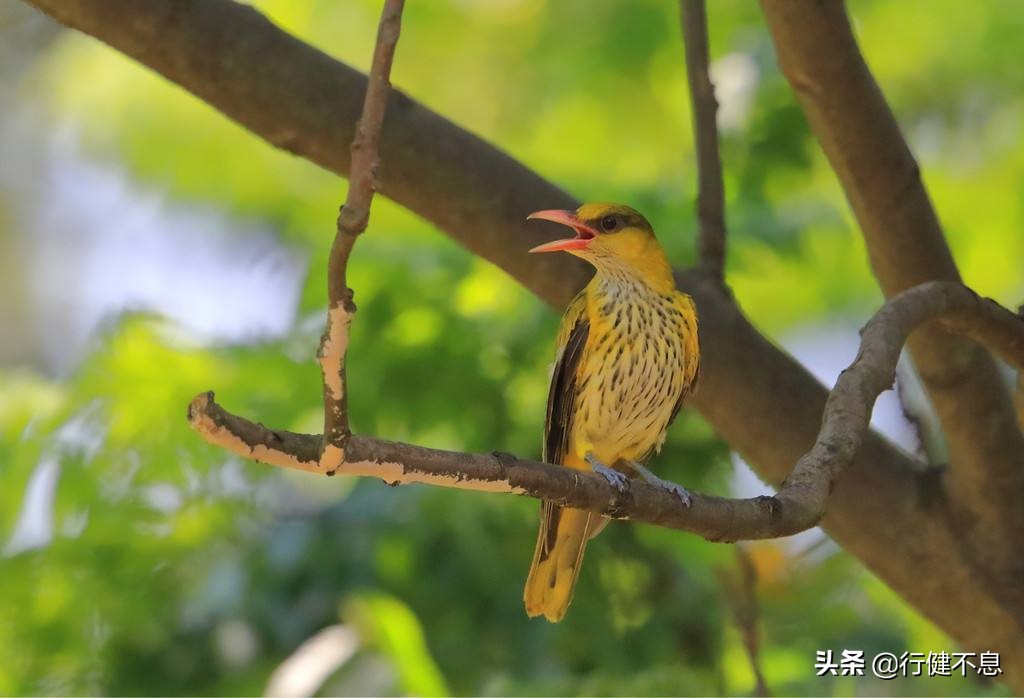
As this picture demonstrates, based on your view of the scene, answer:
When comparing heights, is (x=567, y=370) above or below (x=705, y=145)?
below

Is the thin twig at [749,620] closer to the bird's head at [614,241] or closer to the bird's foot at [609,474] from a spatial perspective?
the bird's foot at [609,474]

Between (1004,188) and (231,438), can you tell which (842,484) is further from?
(1004,188)

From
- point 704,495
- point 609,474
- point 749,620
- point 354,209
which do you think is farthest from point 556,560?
point 354,209

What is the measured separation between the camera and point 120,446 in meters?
4.38

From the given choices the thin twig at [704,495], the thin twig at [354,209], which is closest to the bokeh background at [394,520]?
the thin twig at [704,495]

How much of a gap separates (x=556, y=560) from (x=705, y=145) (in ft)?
4.76

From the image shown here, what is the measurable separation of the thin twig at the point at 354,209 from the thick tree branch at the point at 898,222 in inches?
73.8

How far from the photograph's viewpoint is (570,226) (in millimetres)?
3760

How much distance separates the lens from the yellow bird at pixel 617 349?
12.0 feet

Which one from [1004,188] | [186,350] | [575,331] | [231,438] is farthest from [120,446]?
[1004,188]

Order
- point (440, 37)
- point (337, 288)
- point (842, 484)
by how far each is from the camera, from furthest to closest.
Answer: point (440, 37) → point (842, 484) → point (337, 288)

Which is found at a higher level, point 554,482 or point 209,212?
point 209,212

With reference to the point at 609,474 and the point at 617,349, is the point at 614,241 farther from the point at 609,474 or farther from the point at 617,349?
the point at 609,474

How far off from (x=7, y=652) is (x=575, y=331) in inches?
91.2
